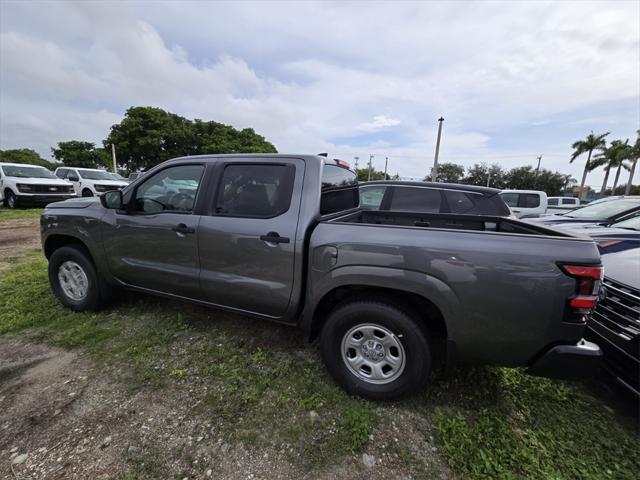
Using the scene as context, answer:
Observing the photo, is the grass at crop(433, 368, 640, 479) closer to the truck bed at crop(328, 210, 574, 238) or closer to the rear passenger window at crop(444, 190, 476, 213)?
the truck bed at crop(328, 210, 574, 238)

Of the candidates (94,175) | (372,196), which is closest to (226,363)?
(372,196)

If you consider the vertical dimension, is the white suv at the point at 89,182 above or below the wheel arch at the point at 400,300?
above

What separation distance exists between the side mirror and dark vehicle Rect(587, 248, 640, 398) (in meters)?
4.32

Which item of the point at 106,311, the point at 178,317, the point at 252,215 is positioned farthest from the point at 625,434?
the point at 106,311

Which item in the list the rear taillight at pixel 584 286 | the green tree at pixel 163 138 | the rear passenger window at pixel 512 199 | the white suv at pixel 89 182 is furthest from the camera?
the green tree at pixel 163 138

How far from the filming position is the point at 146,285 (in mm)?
3070

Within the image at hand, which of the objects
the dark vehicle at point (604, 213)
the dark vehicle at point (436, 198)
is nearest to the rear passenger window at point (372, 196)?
the dark vehicle at point (436, 198)

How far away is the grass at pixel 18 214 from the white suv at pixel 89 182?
6.40 feet

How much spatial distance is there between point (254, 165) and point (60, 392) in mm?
2322

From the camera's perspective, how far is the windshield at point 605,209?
5.79 metres

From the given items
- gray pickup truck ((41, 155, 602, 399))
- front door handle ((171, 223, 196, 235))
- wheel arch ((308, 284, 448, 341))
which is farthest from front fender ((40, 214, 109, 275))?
wheel arch ((308, 284, 448, 341))

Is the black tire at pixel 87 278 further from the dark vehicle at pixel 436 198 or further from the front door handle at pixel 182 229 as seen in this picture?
the dark vehicle at pixel 436 198

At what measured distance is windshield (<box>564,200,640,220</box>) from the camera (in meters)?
5.79

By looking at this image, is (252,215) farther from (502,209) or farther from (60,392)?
(502,209)
